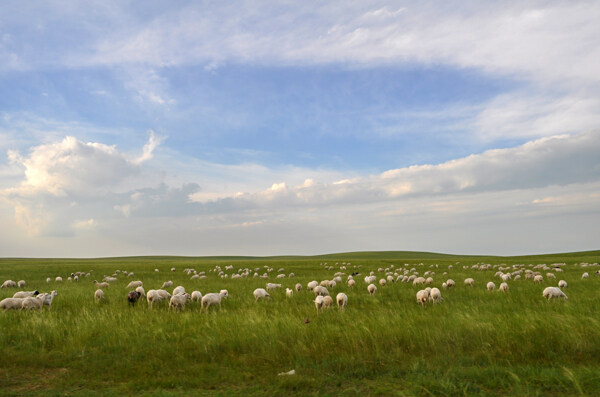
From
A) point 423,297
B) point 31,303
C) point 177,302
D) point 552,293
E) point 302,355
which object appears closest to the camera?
point 302,355

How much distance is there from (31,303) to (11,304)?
91cm

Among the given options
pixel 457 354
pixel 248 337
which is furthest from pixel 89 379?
pixel 457 354

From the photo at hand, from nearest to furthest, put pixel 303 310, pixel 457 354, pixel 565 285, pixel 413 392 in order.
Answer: pixel 413 392
pixel 457 354
pixel 303 310
pixel 565 285

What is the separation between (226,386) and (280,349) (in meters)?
2.05

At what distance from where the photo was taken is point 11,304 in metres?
14.9

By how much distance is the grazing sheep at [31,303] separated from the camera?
48.4ft

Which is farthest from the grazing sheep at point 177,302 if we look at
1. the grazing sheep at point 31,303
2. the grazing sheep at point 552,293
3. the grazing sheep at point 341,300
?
the grazing sheep at point 552,293

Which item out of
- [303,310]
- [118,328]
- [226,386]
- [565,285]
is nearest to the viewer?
[226,386]

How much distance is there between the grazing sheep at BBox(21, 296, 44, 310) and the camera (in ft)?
48.4

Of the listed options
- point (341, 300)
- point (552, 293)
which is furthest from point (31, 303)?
point (552, 293)

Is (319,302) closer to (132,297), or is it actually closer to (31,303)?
(132,297)

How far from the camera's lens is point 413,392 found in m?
6.73

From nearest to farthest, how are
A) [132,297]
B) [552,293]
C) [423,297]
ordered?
[423,297] < [552,293] < [132,297]

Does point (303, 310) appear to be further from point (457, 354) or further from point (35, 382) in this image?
point (35, 382)
